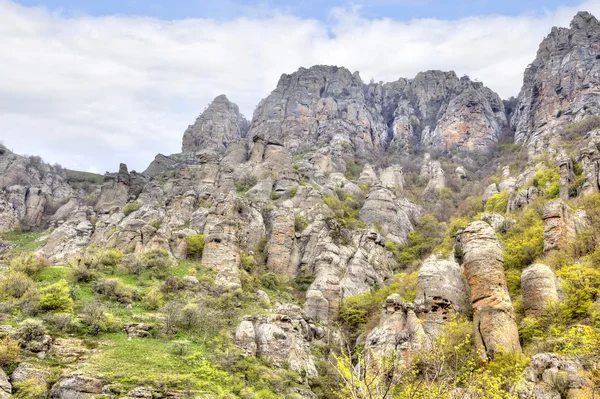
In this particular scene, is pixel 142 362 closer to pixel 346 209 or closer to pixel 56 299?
pixel 56 299

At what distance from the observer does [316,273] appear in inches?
1838

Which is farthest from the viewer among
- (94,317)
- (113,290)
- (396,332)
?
(396,332)

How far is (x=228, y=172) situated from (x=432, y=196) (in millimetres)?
42465

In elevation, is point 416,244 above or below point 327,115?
below

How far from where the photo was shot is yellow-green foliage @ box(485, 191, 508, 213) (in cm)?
5972

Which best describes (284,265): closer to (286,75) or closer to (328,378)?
(328,378)

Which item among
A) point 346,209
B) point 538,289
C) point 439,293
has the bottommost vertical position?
point 439,293

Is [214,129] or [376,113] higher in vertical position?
[376,113]

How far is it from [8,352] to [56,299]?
594 centimetres

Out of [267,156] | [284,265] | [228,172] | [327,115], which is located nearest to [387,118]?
[327,115]

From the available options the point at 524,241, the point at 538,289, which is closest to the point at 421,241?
the point at 524,241

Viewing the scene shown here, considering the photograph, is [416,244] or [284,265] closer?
[284,265]

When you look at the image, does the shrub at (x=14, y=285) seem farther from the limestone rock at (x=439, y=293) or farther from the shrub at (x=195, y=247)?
the limestone rock at (x=439, y=293)

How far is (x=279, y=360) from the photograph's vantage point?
27.8m
